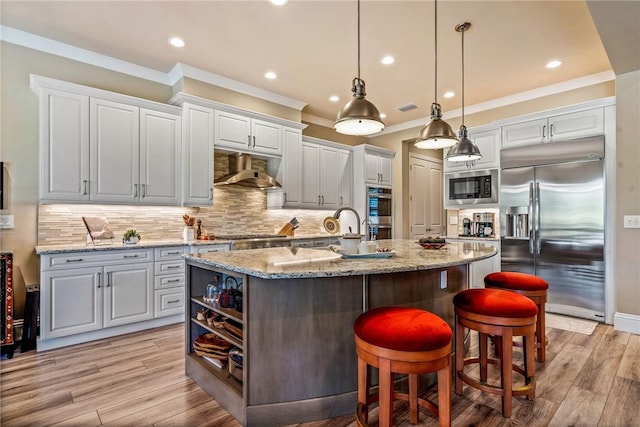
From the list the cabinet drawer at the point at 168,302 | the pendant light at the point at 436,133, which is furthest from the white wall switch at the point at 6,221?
the pendant light at the point at 436,133

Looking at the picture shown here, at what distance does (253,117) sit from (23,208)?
105 inches

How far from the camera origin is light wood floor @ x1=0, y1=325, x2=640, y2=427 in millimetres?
1896

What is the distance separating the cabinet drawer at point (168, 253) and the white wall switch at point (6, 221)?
4.23 feet

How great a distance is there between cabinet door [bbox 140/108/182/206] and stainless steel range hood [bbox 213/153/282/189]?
0.57 meters

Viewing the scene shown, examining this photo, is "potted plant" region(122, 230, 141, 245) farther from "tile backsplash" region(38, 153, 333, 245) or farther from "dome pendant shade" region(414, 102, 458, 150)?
"dome pendant shade" region(414, 102, 458, 150)

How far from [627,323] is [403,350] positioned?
11.4 feet

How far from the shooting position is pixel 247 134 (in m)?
4.43

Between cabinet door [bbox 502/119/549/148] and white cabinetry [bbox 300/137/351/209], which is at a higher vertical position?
cabinet door [bbox 502/119/549/148]

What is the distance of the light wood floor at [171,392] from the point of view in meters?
1.90

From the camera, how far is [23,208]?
321 centimetres

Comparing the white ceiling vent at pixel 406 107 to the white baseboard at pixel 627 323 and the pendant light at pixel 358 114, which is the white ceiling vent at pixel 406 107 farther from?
the white baseboard at pixel 627 323

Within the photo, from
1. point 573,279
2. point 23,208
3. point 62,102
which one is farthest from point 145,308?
point 573,279

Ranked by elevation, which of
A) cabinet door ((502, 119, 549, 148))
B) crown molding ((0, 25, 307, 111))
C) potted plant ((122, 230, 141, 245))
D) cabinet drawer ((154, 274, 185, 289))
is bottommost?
cabinet drawer ((154, 274, 185, 289))

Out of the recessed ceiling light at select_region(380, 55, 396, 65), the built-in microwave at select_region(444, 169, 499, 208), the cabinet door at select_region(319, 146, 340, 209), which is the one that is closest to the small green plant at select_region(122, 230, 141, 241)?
the cabinet door at select_region(319, 146, 340, 209)
